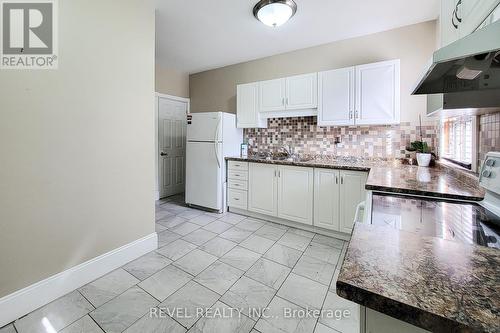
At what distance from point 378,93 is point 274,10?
4.93ft

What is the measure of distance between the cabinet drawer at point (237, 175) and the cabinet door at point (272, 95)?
40.2 inches

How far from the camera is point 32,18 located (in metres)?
1.58

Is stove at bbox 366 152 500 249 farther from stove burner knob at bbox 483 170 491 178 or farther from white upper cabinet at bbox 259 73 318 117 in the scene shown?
white upper cabinet at bbox 259 73 318 117

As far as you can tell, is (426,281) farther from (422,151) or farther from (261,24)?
(261,24)

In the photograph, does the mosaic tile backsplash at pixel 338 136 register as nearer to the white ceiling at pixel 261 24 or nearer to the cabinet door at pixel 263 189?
the cabinet door at pixel 263 189

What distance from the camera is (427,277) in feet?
1.54

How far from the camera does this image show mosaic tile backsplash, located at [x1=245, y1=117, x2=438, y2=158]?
280 centimetres

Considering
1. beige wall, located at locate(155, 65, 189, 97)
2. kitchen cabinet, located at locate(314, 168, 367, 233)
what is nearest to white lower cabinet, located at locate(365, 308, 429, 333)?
kitchen cabinet, located at locate(314, 168, 367, 233)

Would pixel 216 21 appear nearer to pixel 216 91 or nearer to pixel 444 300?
pixel 216 91

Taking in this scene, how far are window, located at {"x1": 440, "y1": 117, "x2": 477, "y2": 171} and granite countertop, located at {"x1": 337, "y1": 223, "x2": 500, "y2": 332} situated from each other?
1.71 m

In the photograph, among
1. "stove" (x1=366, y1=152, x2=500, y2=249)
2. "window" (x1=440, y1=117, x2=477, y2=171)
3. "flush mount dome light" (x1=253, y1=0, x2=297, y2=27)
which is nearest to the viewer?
"stove" (x1=366, y1=152, x2=500, y2=249)

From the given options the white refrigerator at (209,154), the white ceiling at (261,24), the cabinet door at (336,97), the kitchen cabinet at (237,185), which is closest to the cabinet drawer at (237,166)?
the kitchen cabinet at (237,185)

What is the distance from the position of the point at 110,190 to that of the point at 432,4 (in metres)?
3.65

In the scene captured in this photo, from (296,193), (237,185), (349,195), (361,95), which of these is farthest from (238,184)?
(361,95)
